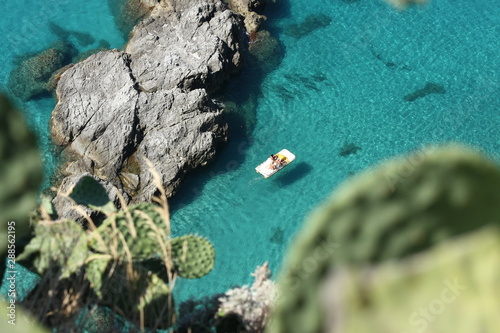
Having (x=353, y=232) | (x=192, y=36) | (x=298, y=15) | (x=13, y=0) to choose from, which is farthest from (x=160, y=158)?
(x=353, y=232)

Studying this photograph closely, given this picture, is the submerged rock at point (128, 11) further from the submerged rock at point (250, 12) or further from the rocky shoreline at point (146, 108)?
the submerged rock at point (250, 12)

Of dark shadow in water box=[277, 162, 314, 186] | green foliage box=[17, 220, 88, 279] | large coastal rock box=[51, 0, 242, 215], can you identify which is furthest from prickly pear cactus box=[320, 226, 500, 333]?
dark shadow in water box=[277, 162, 314, 186]

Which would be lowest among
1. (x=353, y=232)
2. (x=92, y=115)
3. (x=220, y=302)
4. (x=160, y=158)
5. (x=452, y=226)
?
(x=160, y=158)

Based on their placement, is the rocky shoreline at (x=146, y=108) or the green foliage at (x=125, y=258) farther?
the rocky shoreline at (x=146, y=108)

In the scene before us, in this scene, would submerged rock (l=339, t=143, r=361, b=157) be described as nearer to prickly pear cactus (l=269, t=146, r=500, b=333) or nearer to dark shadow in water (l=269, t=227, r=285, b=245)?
dark shadow in water (l=269, t=227, r=285, b=245)

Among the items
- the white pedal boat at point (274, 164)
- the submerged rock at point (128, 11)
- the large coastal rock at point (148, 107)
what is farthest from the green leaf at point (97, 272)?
the submerged rock at point (128, 11)

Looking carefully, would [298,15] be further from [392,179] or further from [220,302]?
[392,179]
